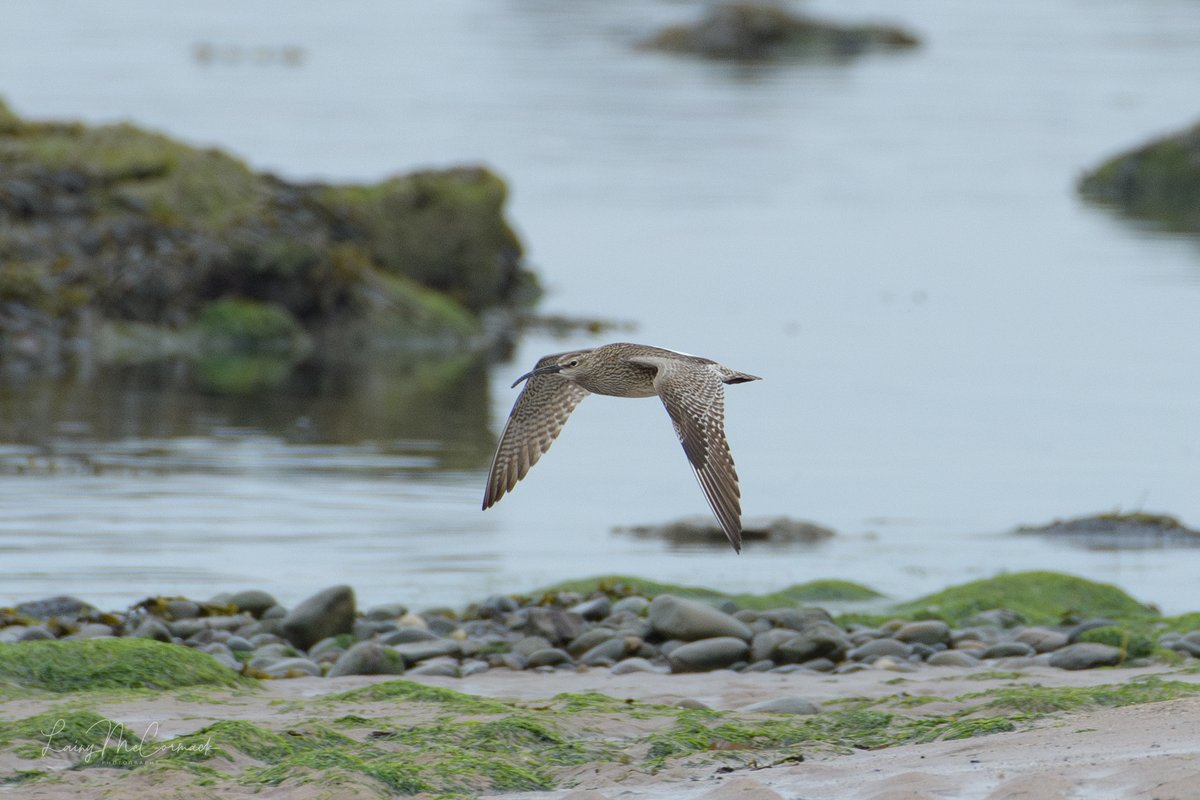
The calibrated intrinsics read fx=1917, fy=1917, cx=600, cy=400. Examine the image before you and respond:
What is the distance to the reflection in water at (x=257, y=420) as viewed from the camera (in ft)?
46.9

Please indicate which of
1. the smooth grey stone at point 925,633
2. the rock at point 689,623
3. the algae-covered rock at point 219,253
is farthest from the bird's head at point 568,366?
the algae-covered rock at point 219,253

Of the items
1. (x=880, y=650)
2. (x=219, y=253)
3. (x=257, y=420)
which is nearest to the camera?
(x=880, y=650)

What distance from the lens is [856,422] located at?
51.8ft

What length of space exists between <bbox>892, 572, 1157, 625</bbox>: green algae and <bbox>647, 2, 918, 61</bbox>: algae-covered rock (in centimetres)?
4129

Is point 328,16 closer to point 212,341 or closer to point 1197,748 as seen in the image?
point 212,341

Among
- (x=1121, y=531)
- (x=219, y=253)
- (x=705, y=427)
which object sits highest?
(x=219, y=253)

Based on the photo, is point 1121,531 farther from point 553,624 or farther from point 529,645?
point 529,645

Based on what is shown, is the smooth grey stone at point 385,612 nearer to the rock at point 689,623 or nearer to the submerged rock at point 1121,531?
the rock at point 689,623

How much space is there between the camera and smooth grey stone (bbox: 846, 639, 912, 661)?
9.27 metres

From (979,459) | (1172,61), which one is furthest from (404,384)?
(1172,61)

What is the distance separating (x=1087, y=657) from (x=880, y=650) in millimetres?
988

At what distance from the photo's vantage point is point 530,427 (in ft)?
31.1

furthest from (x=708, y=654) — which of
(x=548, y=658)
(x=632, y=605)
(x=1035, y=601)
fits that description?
(x=1035, y=601)

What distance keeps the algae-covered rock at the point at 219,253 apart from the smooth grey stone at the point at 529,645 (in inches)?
396
